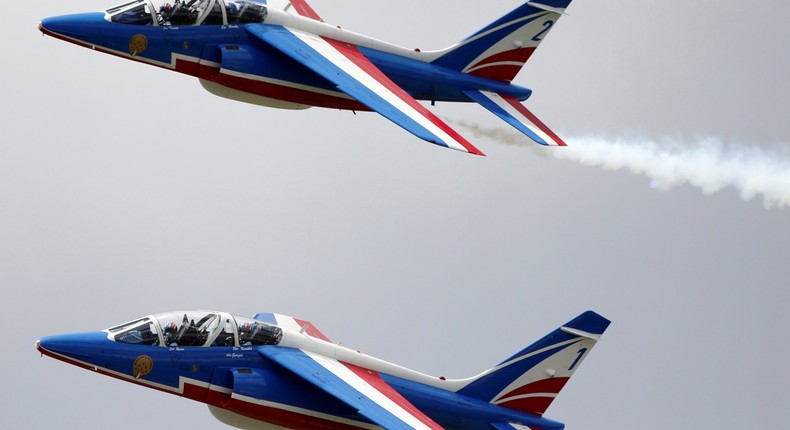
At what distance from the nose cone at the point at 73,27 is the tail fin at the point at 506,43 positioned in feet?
26.2

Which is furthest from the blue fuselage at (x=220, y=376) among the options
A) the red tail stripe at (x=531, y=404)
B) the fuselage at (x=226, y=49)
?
the fuselage at (x=226, y=49)

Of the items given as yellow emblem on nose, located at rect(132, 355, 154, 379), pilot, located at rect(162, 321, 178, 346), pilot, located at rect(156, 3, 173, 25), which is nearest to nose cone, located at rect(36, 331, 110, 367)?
yellow emblem on nose, located at rect(132, 355, 154, 379)

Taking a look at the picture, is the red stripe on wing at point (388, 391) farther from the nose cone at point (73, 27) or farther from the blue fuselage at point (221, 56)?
the nose cone at point (73, 27)

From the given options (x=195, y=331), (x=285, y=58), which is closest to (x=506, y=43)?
(x=285, y=58)

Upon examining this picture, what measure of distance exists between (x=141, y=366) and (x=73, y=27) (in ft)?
25.8

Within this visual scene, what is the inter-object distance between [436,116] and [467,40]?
5.53m

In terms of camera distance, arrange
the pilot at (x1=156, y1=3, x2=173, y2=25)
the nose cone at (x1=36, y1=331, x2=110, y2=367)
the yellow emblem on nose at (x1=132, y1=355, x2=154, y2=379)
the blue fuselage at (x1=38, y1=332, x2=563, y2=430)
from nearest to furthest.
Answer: the nose cone at (x1=36, y1=331, x2=110, y2=367) < the blue fuselage at (x1=38, y1=332, x2=563, y2=430) < the yellow emblem on nose at (x1=132, y1=355, x2=154, y2=379) < the pilot at (x1=156, y1=3, x2=173, y2=25)

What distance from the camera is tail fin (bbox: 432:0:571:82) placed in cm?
4947

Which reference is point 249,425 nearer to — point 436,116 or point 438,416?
point 438,416

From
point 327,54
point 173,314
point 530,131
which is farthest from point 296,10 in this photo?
point 173,314

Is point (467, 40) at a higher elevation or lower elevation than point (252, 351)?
higher

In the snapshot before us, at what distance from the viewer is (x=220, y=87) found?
4681cm

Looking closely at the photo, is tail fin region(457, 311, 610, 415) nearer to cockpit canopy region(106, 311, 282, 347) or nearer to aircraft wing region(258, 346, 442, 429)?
aircraft wing region(258, 346, 442, 429)

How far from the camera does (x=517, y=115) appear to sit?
48.7 m
